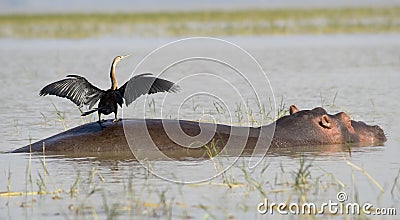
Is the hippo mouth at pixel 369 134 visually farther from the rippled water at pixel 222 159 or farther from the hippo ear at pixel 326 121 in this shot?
the hippo ear at pixel 326 121

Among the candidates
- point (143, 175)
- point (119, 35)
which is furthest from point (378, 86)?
point (119, 35)

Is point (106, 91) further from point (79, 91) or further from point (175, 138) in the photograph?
point (175, 138)

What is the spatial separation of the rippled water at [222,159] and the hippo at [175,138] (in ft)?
0.68

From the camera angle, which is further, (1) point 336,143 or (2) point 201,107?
(2) point 201,107

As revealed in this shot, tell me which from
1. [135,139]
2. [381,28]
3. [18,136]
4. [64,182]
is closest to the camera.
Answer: [64,182]

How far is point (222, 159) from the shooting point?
411 inches

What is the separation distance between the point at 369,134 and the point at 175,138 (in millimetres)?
2080

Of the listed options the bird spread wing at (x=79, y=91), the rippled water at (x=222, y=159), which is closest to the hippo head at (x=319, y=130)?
the rippled water at (x=222, y=159)

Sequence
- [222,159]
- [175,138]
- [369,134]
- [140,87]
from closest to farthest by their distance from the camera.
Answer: [140,87], [222,159], [175,138], [369,134]

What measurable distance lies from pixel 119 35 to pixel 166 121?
25.2 metres

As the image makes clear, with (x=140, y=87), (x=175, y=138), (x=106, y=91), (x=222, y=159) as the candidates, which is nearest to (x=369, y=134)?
(x=222, y=159)

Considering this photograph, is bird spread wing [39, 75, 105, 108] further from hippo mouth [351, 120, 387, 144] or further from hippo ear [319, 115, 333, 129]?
hippo mouth [351, 120, 387, 144]

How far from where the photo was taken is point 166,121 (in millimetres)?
11109

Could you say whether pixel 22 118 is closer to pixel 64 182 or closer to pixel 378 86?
pixel 64 182
